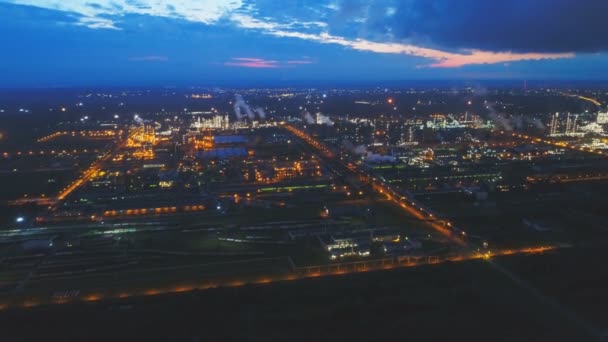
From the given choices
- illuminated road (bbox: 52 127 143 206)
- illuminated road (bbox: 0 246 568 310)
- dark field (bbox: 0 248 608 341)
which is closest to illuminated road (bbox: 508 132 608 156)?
illuminated road (bbox: 0 246 568 310)

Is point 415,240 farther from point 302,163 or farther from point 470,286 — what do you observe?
point 302,163

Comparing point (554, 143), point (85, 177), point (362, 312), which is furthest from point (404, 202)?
point (554, 143)

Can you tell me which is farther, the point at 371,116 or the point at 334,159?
the point at 371,116

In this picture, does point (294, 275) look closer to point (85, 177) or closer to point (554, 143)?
point (85, 177)

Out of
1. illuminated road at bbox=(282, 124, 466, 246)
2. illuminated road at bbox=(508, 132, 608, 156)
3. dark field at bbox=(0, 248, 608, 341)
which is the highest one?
illuminated road at bbox=(508, 132, 608, 156)

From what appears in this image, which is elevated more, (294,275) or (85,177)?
(85,177)

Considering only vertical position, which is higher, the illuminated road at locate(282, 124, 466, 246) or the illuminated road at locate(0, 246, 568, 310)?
the illuminated road at locate(282, 124, 466, 246)

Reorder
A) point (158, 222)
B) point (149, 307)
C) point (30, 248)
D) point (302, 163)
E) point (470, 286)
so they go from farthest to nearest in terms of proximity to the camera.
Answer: point (302, 163), point (158, 222), point (30, 248), point (470, 286), point (149, 307)

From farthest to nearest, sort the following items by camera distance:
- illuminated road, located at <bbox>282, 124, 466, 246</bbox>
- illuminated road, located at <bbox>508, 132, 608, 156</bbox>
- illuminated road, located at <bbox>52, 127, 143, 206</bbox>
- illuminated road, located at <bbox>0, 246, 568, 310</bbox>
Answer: illuminated road, located at <bbox>508, 132, 608, 156</bbox>
illuminated road, located at <bbox>52, 127, 143, 206</bbox>
illuminated road, located at <bbox>282, 124, 466, 246</bbox>
illuminated road, located at <bbox>0, 246, 568, 310</bbox>

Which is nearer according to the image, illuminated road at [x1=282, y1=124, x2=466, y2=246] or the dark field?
the dark field

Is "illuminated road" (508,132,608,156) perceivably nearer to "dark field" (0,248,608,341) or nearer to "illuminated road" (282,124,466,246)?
"illuminated road" (282,124,466,246)

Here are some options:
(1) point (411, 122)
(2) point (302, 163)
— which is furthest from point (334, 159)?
(1) point (411, 122)
